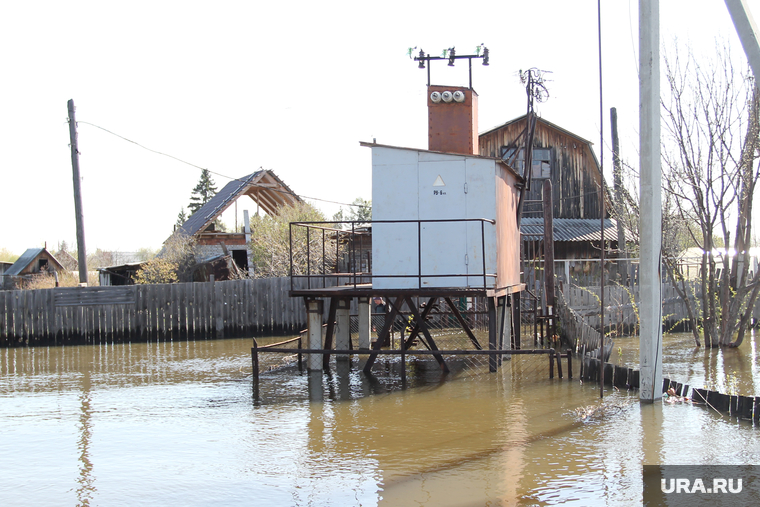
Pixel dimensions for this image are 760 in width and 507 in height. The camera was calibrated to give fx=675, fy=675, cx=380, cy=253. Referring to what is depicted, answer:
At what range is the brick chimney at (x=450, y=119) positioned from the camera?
530 inches

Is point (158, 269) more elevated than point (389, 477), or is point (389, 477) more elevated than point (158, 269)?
point (158, 269)

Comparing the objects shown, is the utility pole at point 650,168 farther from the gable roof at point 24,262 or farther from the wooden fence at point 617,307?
the gable roof at point 24,262

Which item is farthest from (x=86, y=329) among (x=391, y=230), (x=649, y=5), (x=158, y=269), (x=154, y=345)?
(x=649, y=5)

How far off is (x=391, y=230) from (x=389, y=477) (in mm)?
6114

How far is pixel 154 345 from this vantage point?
67.4 ft

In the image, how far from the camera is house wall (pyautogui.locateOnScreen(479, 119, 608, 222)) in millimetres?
29047

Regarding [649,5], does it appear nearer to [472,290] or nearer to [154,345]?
[472,290]

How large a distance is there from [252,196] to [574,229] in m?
15.9

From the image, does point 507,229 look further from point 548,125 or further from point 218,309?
point 548,125

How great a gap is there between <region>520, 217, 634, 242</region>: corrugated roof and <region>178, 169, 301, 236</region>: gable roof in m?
10.5

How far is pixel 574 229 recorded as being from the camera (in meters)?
28.1

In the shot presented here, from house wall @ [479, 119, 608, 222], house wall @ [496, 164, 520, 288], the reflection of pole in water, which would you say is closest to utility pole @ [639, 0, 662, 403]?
house wall @ [496, 164, 520, 288]

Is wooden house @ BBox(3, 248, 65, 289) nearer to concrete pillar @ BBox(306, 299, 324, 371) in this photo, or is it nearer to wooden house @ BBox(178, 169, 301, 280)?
wooden house @ BBox(178, 169, 301, 280)

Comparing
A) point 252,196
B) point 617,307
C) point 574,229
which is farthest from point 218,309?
Result: point 574,229
